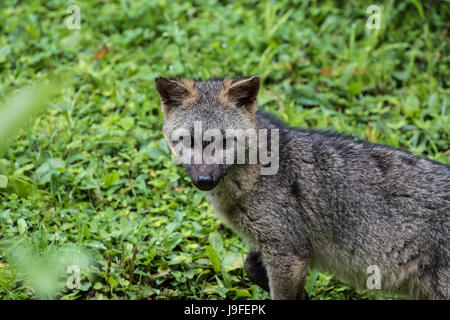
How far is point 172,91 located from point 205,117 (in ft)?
1.46

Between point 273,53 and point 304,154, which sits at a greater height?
point 273,53

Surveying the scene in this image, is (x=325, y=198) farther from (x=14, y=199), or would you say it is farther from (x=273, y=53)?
(x=273, y=53)

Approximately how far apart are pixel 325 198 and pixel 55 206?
2984 millimetres

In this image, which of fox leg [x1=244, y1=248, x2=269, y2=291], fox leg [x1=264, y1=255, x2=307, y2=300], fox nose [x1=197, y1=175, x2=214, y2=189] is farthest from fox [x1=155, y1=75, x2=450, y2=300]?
fox leg [x1=244, y1=248, x2=269, y2=291]

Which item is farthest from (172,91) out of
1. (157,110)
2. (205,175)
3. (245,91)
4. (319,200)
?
(157,110)

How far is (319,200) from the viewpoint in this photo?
4832 millimetres

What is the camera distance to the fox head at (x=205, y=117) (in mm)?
4516

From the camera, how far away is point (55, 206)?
19.4 ft

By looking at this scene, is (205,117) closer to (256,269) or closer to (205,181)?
(205,181)

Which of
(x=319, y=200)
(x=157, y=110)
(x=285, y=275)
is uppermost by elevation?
(x=157, y=110)

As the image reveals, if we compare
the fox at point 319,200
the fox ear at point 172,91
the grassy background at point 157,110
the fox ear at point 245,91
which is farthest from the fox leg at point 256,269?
the fox ear at point 172,91

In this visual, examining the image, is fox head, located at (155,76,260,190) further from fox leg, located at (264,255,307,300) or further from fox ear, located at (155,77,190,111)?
fox leg, located at (264,255,307,300)

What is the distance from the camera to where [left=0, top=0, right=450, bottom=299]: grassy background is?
5344mm
